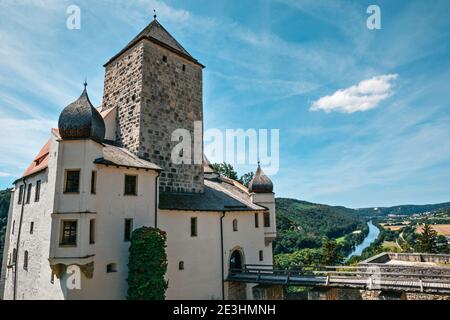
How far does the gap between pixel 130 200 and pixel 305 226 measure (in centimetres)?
10970

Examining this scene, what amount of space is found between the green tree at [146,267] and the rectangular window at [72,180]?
11.4ft

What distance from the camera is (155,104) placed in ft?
65.2

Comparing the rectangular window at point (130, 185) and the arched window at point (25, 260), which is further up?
the rectangular window at point (130, 185)

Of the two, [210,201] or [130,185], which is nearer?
[130,185]

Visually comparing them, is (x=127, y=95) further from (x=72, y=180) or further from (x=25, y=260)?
(x=25, y=260)

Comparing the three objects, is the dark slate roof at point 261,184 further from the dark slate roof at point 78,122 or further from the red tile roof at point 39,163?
the red tile roof at point 39,163

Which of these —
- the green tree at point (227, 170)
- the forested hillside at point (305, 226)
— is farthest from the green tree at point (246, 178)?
the forested hillside at point (305, 226)

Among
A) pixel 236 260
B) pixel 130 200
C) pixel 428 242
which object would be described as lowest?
pixel 236 260

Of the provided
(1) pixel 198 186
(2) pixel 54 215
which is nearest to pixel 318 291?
(1) pixel 198 186

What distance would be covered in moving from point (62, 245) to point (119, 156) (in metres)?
5.05

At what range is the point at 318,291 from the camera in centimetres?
1641

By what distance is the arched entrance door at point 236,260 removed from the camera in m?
21.0

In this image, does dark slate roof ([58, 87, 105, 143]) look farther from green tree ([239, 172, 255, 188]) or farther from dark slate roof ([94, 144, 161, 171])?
green tree ([239, 172, 255, 188])

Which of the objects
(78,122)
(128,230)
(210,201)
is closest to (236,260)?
(210,201)
